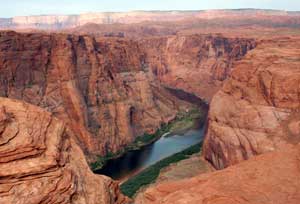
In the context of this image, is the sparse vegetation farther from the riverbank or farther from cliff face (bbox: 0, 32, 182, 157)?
cliff face (bbox: 0, 32, 182, 157)

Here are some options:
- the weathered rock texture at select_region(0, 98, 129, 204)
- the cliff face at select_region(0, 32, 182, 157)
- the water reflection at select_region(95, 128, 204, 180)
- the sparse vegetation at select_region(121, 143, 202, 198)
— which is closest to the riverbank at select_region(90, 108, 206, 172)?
the water reflection at select_region(95, 128, 204, 180)

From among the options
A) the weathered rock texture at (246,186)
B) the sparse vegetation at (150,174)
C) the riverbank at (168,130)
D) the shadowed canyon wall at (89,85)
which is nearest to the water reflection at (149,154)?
the riverbank at (168,130)

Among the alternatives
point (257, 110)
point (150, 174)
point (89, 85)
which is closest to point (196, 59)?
point (89, 85)

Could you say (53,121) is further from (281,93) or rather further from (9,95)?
(9,95)

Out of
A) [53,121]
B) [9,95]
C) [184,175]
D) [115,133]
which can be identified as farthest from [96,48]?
[53,121]

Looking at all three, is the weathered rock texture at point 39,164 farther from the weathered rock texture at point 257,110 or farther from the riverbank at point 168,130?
the riverbank at point 168,130

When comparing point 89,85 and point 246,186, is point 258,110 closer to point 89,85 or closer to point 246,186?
point 246,186
